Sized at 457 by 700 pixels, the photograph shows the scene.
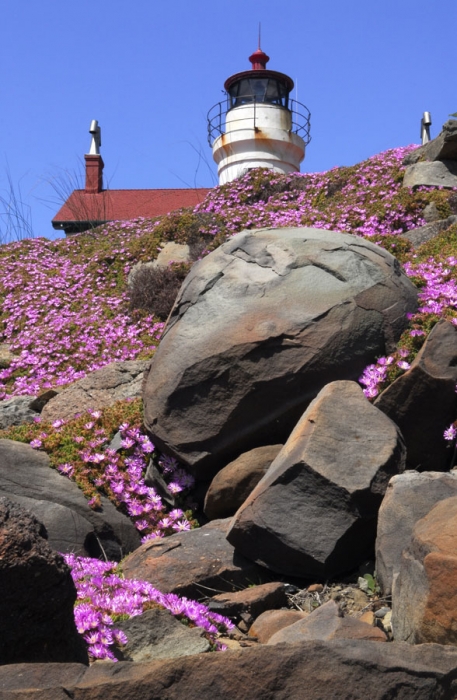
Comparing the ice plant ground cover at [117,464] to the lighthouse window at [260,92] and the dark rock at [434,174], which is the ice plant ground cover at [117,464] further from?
the lighthouse window at [260,92]

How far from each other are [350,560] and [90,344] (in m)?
8.92

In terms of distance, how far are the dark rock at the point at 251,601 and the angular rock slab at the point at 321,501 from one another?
0.27 m

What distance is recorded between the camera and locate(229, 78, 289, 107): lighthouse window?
91.9 ft

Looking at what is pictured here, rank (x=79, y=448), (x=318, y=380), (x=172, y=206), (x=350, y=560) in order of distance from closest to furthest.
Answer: (x=350, y=560)
(x=318, y=380)
(x=79, y=448)
(x=172, y=206)

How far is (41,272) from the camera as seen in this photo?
1752 centimetres

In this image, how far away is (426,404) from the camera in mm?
6238

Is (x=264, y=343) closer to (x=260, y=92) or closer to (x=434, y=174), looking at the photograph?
(x=434, y=174)

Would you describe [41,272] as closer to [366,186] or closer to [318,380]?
[366,186]

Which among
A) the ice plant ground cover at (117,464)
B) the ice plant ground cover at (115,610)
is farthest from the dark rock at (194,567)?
the ice plant ground cover at (117,464)

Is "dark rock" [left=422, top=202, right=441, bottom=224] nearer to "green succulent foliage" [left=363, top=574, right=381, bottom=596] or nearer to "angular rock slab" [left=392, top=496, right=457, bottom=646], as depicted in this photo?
"green succulent foliage" [left=363, top=574, right=381, bottom=596]

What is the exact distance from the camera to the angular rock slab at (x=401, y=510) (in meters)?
4.80

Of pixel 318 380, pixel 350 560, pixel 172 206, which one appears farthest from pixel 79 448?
pixel 172 206

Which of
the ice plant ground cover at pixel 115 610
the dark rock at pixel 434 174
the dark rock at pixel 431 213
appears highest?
the dark rock at pixel 434 174

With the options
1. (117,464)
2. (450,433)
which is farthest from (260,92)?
(450,433)
